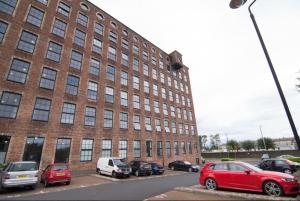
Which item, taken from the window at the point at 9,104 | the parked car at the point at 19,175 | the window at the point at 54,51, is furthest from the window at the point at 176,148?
the window at the point at 9,104

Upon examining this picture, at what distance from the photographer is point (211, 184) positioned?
9.52 meters

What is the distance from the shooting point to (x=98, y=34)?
25734 millimetres

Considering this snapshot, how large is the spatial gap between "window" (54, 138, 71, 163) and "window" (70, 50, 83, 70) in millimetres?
8738

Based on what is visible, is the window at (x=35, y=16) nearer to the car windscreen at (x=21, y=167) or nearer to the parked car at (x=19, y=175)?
the car windscreen at (x=21, y=167)

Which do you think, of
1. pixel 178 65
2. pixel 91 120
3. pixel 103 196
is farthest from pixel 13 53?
pixel 178 65

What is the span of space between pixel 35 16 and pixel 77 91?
9393 millimetres

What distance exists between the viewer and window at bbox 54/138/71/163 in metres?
17.3

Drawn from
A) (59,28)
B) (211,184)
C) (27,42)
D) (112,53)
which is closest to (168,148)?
(112,53)

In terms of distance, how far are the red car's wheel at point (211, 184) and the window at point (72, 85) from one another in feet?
53.9

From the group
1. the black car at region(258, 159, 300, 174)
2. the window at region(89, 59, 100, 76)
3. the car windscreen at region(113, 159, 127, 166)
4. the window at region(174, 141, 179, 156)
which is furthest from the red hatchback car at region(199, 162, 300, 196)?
the window at region(174, 141, 179, 156)

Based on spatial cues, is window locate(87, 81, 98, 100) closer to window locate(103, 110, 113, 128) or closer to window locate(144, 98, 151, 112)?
window locate(103, 110, 113, 128)

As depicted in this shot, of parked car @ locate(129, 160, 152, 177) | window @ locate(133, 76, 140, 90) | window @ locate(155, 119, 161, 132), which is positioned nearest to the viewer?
parked car @ locate(129, 160, 152, 177)

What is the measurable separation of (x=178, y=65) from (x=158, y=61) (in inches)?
232

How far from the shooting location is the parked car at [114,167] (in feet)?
51.0
